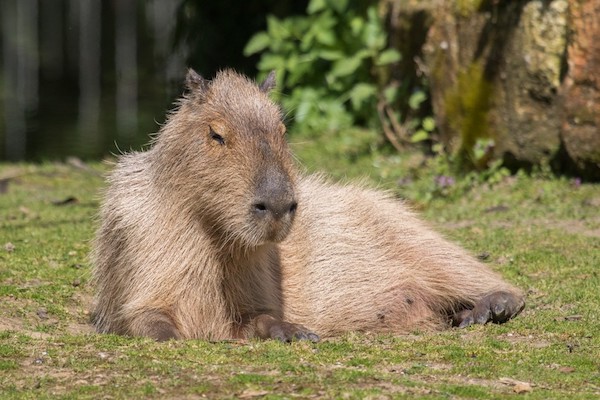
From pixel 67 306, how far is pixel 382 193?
176 cm

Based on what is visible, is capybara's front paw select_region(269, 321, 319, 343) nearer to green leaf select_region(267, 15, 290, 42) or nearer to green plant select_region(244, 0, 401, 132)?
green plant select_region(244, 0, 401, 132)

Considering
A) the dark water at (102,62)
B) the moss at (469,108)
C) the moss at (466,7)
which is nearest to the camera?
the moss at (469,108)

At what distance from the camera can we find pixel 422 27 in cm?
978

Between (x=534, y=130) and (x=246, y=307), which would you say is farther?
(x=534, y=130)

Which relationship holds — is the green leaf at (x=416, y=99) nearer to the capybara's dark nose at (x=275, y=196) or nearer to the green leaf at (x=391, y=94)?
the green leaf at (x=391, y=94)

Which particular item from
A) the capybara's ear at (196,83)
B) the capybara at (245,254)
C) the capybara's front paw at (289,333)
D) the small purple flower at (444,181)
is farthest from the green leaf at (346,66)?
the capybara's front paw at (289,333)

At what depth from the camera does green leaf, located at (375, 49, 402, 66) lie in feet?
32.9

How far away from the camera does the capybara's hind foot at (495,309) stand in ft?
16.3

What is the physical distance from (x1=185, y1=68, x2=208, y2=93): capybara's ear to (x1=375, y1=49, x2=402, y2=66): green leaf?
5.36 meters

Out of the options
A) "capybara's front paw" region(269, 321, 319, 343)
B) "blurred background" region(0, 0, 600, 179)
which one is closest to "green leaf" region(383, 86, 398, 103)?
"blurred background" region(0, 0, 600, 179)

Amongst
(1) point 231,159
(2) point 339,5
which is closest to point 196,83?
(1) point 231,159

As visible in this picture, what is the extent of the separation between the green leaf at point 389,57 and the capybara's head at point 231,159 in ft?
17.0

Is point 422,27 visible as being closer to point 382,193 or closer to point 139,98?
point 382,193

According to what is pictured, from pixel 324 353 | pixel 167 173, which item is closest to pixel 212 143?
pixel 167 173
